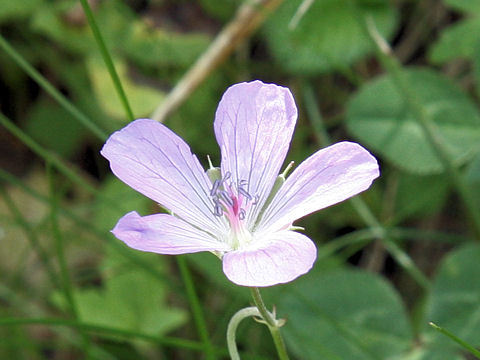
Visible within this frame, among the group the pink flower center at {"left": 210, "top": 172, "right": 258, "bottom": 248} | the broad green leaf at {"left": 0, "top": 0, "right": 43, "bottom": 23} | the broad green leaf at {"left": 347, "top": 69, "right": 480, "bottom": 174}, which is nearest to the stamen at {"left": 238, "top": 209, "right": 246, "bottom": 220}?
the pink flower center at {"left": 210, "top": 172, "right": 258, "bottom": 248}

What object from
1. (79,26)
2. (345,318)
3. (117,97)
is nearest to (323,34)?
(117,97)

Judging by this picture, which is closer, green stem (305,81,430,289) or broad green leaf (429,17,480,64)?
green stem (305,81,430,289)

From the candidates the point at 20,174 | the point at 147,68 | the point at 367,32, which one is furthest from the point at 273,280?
the point at 20,174

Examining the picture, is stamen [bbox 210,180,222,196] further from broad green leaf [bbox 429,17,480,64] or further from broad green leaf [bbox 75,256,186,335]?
broad green leaf [bbox 429,17,480,64]

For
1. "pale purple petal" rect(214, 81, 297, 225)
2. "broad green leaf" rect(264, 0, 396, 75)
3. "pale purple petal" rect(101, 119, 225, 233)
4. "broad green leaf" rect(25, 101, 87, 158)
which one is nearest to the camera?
"pale purple petal" rect(101, 119, 225, 233)

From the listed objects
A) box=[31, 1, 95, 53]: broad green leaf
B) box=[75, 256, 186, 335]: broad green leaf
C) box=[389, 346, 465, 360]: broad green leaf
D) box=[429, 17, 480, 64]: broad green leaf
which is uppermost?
box=[31, 1, 95, 53]: broad green leaf

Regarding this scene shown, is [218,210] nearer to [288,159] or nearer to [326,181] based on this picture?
[326,181]
